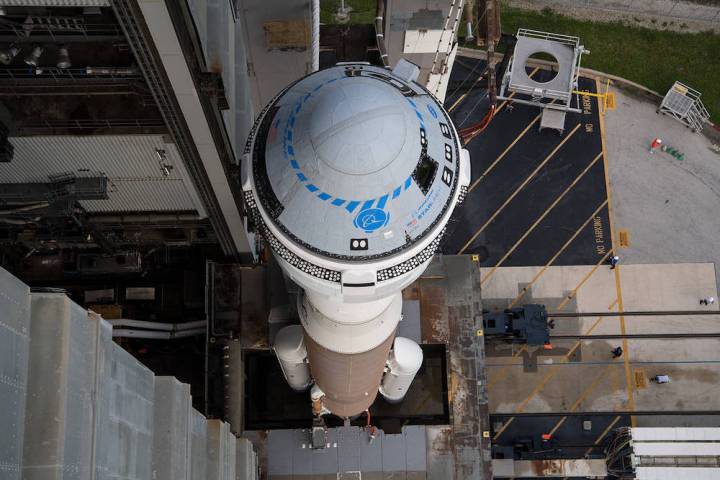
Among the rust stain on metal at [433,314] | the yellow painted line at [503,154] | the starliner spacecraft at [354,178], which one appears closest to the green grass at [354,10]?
the yellow painted line at [503,154]

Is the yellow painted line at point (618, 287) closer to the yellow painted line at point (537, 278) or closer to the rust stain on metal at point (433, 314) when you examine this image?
the yellow painted line at point (537, 278)

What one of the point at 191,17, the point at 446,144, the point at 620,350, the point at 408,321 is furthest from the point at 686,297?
the point at 191,17

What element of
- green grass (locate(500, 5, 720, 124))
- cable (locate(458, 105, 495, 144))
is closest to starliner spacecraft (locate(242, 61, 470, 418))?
cable (locate(458, 105, 495, 144))

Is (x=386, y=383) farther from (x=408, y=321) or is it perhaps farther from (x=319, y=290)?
(x=319, y=290)

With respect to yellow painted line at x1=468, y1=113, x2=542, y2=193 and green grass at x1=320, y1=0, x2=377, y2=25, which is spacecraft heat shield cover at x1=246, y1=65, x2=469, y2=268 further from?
green grass at x1=320, y1=0, x2=377, y2=25

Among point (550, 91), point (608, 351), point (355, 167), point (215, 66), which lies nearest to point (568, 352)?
point (608, 351)

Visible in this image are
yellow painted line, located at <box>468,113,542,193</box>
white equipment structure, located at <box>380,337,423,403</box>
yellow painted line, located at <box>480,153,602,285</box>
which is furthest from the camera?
yellow painted line, located at <box>468,113,542,193</box>
